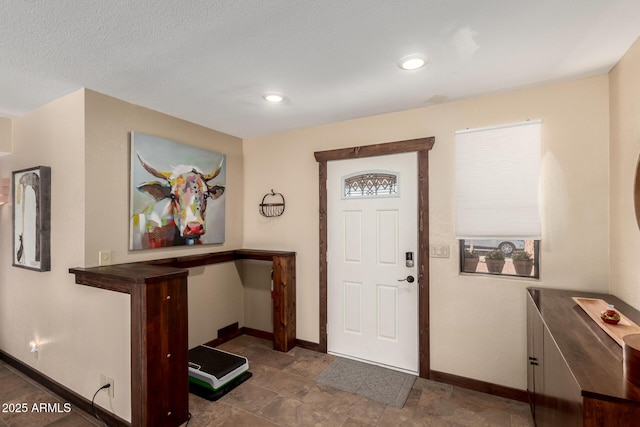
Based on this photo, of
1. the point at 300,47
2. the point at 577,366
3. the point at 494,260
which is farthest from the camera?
the point at 494,260

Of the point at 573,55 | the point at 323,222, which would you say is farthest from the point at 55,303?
the point at 573,55

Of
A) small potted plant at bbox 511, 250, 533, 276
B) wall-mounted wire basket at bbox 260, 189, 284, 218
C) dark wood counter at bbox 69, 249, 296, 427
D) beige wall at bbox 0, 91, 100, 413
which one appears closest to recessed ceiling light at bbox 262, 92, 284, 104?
wall-mounted wire basket at bbox 260, 189, 284, 218

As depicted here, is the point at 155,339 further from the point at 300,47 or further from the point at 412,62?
the point at 412,62

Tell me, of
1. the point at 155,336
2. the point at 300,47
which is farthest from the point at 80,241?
the point at 300,47

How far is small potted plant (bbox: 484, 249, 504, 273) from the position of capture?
8.41ft

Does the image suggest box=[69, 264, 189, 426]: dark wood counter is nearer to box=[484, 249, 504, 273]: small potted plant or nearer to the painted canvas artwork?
the painted canvas artwork

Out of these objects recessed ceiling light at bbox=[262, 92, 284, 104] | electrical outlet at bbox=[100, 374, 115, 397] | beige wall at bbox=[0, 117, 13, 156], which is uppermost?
recessed ceiling light at bbox=[262, 92, 284, 104]

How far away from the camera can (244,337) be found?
380 cm

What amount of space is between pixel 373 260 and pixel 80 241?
101 inches

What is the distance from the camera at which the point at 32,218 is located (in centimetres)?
268

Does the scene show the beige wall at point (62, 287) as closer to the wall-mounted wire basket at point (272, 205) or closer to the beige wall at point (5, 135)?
the beige wall at point (5, 135)

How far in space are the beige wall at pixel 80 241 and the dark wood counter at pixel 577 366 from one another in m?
2.40

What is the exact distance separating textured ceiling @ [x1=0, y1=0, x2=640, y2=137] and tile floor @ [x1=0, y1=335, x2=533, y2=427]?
8.28 feet

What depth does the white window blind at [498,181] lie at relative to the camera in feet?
7.86
